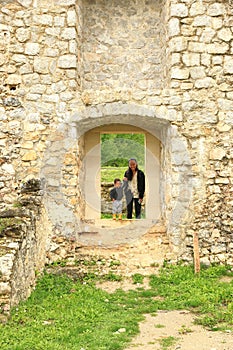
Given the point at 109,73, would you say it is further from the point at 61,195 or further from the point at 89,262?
the point at 89,262

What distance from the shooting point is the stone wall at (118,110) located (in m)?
6.75

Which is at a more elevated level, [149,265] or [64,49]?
[64,49]

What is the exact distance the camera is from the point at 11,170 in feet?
22.2

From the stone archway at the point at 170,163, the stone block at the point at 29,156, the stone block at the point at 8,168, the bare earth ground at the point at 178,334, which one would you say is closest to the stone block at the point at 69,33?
the stone archway at the point at 170,163

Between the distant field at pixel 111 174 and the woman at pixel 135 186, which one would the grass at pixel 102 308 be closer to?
the woman at pixel 135 186

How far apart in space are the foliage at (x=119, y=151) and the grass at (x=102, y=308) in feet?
24.5

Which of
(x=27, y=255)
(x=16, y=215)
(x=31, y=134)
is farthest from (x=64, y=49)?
(x=27, y=255)

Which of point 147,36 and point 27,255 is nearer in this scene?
point 27,255

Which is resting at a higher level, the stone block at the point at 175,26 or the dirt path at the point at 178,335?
the stone block at the point at 175,26

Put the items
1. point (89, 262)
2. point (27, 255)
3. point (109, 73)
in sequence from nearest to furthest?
point (27, 255) < point (89, 262) < point (109, 73)

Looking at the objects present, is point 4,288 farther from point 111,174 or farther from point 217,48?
point 111,174

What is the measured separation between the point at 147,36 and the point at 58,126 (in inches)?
83.5

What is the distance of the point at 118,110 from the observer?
6801mm

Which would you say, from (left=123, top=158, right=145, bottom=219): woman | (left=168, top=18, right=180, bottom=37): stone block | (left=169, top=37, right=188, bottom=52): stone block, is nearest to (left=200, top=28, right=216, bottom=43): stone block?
(left=169, top=37, right=188, bottom=52): stone block
